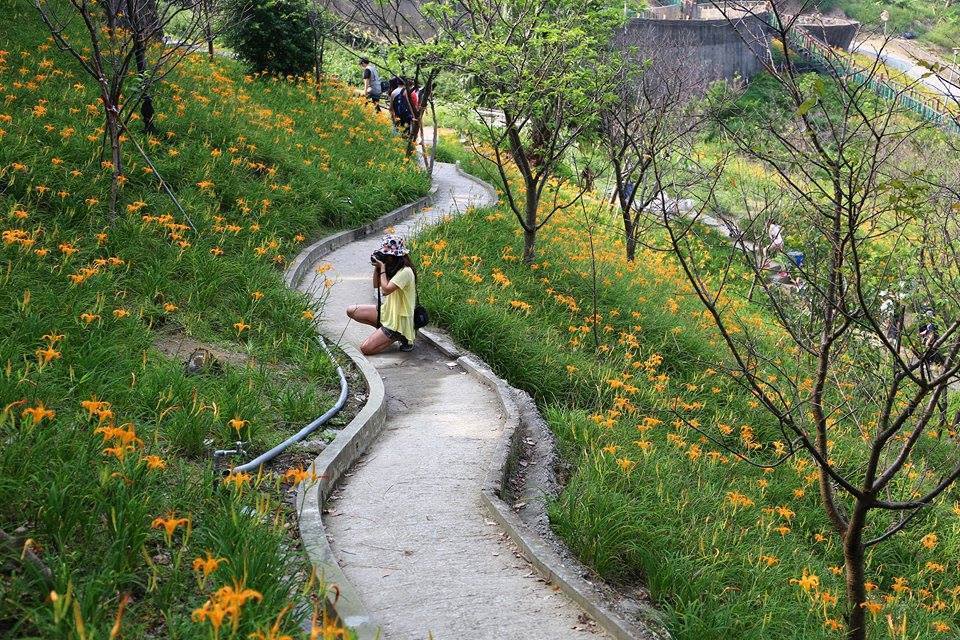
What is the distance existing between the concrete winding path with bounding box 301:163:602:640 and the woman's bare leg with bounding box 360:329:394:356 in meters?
0.53

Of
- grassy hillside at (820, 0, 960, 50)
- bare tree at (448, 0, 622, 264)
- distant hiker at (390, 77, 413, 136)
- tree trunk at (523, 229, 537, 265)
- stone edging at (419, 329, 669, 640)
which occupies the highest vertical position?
grassy hillside at (820, 0, 960, 50)

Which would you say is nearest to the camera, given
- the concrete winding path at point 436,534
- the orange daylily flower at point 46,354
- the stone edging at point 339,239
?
the concrete winding path at point 436,534

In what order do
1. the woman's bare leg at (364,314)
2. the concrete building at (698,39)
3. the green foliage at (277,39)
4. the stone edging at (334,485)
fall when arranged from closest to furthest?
the stone edging at (334,485) < the woman's bare leg at (364,314) < the green foliage at (277,39) < the concrete building at (698,39)

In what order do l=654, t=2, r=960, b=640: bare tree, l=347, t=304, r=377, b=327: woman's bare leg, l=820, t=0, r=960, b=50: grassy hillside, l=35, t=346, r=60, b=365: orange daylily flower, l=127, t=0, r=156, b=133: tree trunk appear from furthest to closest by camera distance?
1. l=347, t=304, r=377, b=327: woman's bare leg
2. l=127, t=0, r=156, b=133: tree trunk
3. l=820, t=0, r=960, b=50: grassy hillside
4. l=654, t=2, r=960, b=640: bare tree
5. l=35, t=346, r=60, b=365: orange daylily flower

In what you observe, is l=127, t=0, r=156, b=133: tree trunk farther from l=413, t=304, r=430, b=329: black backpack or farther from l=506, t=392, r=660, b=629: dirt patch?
l=506, t=392, r=660, b=629: dirt patch

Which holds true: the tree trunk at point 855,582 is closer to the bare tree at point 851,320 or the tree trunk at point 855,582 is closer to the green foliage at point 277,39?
the bare tree at point 851,320

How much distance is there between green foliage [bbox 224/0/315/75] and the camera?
58.9 feet

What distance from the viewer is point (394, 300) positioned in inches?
332

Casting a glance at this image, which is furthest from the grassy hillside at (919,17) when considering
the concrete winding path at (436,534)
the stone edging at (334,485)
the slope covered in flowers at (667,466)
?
the stone edging at (334,485)

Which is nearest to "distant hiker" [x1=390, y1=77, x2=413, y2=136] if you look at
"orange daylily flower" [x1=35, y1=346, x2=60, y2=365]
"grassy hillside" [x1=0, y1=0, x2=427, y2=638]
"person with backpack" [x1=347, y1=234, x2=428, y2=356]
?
"grassy hillside" [x1=0, y1=0, x2=427, y2=638]

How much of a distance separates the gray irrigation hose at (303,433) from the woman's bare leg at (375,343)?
0.98 m

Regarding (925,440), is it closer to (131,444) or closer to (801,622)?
(801,622)

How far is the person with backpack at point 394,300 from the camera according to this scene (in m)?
8.44

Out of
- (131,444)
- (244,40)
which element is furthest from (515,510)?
(244,40)
